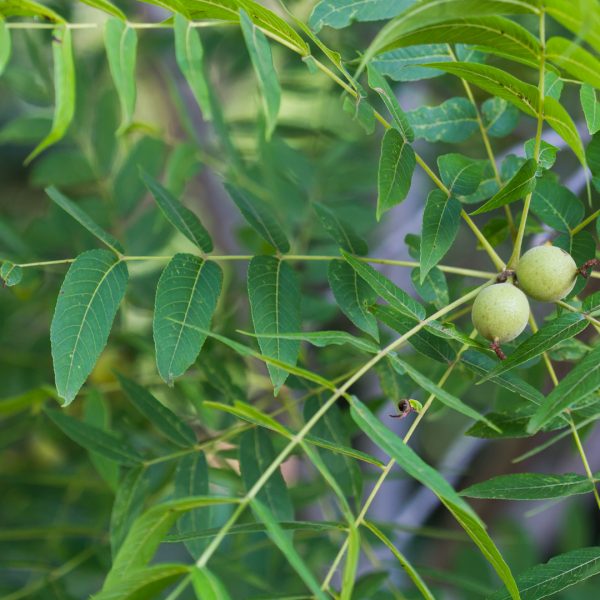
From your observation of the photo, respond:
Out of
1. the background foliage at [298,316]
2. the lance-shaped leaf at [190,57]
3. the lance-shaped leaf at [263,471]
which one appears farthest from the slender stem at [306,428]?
the lance-shaped leaf at [190,57]

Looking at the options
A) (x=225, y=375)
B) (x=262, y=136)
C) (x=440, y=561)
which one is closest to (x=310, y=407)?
(x=225, y=375)

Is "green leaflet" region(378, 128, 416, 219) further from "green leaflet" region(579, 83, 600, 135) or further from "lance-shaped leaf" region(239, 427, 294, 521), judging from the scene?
"lance-shaped leaf" region(239, 427, 294, 521)

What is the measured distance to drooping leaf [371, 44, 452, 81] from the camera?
2.35 feet

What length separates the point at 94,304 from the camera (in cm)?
62

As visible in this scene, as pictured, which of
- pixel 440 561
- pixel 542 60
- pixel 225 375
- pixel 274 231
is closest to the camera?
pixel 542 60

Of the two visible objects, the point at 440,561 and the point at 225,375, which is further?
the point at 440,561

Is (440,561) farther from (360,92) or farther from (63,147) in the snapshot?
(63,147)

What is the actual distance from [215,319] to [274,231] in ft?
1.19

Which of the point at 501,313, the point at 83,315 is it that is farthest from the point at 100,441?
the point at 501,313

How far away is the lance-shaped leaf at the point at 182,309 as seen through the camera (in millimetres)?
601

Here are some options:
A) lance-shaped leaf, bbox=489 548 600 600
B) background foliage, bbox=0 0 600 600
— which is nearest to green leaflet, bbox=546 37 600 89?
background foliage, bbox=0 0 600 600

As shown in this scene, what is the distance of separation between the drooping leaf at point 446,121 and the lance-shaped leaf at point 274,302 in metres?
0.19

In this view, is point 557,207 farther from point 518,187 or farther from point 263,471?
point 263,471

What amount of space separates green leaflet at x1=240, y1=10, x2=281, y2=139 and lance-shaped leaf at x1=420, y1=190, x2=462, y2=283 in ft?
0.47
